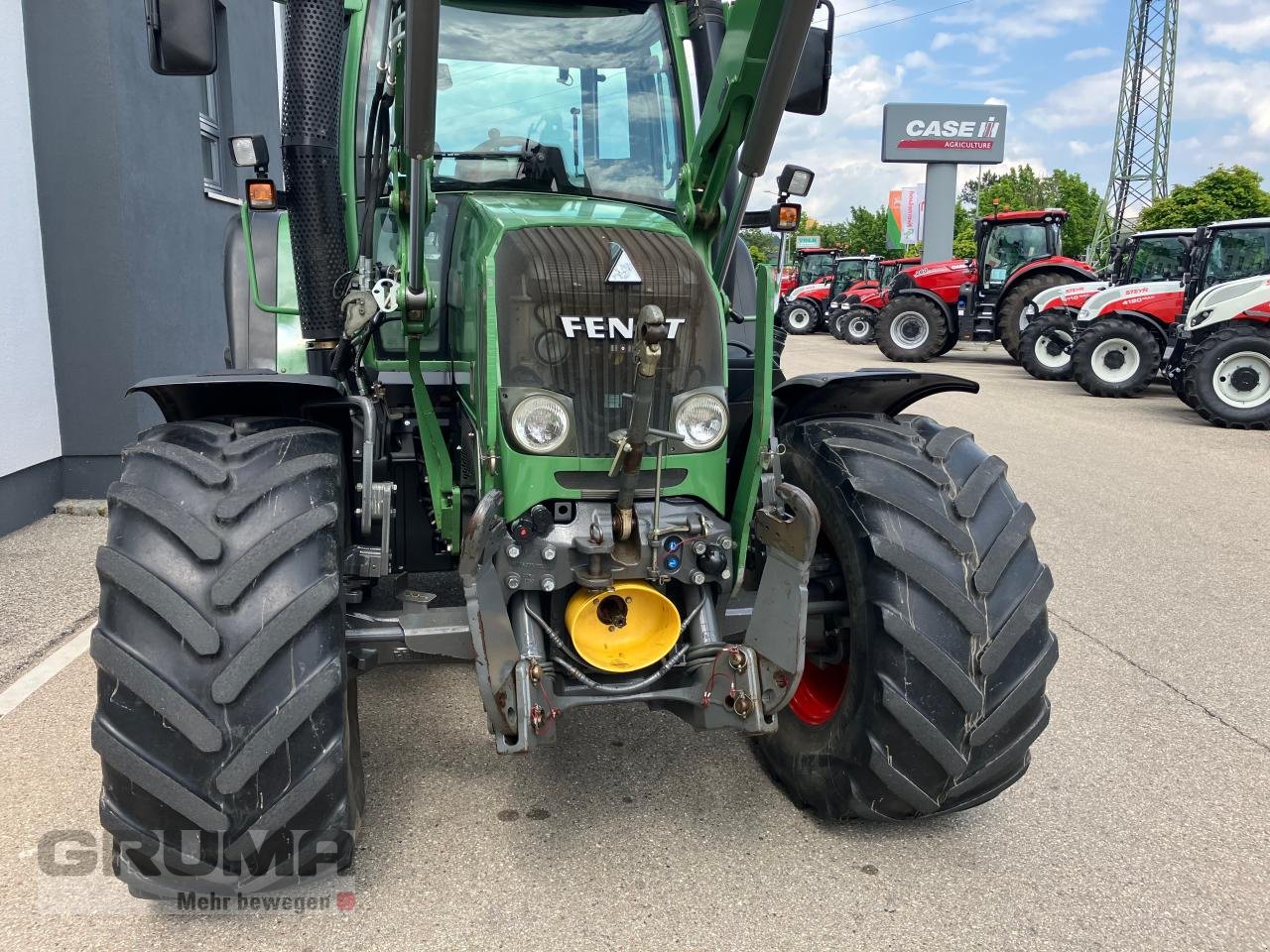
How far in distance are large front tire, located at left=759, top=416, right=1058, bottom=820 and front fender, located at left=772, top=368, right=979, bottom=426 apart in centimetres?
27

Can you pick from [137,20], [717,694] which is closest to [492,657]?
[717,694]

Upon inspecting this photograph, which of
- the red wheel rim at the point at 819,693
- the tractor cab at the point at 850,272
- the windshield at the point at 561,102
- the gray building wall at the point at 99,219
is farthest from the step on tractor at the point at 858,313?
the red wheel rim at the point at 819,693

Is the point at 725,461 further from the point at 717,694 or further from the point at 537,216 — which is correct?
the point at 537,216

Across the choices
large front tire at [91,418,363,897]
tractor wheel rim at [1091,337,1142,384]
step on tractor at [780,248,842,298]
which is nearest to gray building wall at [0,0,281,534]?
large front tire at [91,418,363,897]

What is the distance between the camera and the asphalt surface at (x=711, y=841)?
263cm

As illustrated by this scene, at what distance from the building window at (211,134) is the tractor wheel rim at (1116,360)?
11.5 m

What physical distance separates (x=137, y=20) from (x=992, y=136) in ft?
113

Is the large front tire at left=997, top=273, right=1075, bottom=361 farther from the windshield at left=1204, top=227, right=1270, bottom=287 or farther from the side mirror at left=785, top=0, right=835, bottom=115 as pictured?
the side mirror at left=785, top=0, right=835, bottom=115

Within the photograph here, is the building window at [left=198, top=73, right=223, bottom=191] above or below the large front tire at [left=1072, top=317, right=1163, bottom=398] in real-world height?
above

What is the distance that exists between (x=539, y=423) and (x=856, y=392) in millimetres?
1249

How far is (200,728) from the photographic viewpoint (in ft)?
7.80

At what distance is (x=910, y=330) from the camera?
67.8 feet

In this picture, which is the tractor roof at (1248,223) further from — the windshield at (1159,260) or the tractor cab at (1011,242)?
the tractor cab at (1011,242)

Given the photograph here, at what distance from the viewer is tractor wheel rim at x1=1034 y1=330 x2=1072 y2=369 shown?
56.4 feet
